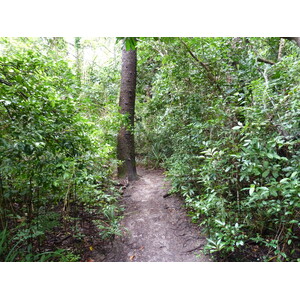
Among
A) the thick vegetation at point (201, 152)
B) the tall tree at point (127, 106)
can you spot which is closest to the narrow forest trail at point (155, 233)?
the thick vegetation at point (201, 152)

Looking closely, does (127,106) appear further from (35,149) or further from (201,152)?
(35,149)

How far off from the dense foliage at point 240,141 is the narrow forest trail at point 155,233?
23cm

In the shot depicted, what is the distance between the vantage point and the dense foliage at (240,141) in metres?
1.33

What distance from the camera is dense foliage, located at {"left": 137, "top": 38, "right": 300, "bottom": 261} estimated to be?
1328mm

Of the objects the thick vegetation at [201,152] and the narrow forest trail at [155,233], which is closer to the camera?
the thick vegetation at [201,152]

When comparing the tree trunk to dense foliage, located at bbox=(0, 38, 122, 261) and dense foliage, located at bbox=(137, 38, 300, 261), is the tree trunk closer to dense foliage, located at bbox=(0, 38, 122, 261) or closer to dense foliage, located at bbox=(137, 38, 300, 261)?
dense foliage, located at bbox=(137, 38, 300, 261)

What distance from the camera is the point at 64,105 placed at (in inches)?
51.6

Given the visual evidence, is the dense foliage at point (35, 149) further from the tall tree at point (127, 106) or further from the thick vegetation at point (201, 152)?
the tall tree at point (127, 106)

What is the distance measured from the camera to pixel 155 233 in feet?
6.63

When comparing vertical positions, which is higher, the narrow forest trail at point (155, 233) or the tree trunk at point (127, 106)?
the tree trunk at point (127, 106)

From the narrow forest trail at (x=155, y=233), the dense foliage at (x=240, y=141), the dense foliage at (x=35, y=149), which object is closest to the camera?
the dense foliage at (x=35, y=149)

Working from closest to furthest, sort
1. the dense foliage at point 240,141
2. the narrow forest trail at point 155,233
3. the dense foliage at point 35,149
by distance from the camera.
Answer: the dense foliage at point 35,149 → the dense foliage at point 240,141 → the narrow forest trail at point 155,233

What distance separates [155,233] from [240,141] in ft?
4.32

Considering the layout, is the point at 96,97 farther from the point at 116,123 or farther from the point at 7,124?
the point at 7,124
